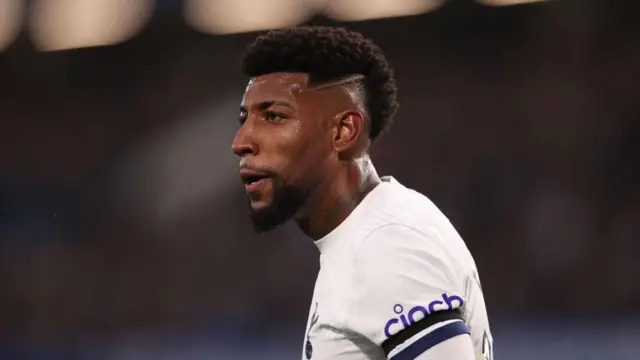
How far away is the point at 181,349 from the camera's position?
14.0 feet

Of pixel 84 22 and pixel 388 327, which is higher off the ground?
pixel 84 22

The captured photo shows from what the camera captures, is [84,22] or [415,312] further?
[84,22]

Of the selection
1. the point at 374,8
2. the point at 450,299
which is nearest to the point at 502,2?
the point at 374,8

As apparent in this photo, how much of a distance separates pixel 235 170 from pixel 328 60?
9.52ft

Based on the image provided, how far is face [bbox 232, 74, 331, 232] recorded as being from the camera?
140 centimetres

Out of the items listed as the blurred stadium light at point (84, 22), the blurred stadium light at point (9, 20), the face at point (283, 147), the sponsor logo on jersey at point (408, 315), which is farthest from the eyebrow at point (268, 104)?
the blurred stadium light at point (9, 20)

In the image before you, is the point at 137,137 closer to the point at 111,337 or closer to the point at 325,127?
the point at 111,337

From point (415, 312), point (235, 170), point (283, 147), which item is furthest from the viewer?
point (235, 170)

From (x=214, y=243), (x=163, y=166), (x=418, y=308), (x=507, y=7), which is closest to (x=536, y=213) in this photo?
(x=507, y=7)

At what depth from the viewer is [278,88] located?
4.69ft

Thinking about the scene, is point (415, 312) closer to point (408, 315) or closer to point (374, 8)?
point (408, 315)

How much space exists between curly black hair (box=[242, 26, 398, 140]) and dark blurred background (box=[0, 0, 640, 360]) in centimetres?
247

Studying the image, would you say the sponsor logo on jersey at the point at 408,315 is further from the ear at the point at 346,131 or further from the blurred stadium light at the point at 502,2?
the blurred stadium light at the point at 502,2

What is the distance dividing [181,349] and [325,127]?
10.1 ft
